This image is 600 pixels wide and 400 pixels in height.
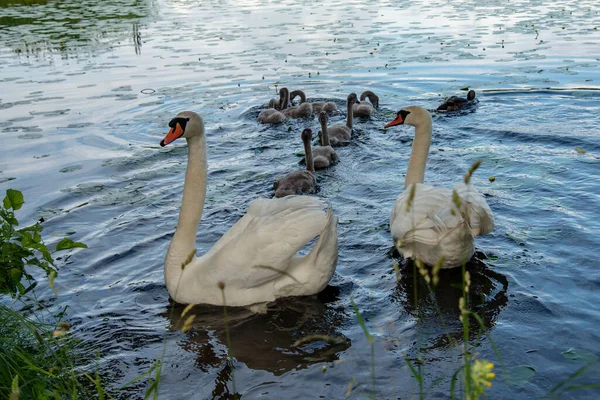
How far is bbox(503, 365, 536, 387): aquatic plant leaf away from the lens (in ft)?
16.4

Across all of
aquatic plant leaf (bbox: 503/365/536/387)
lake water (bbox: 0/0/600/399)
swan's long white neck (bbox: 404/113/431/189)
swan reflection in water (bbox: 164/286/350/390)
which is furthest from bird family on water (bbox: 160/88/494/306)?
swan's long white neck (bbox: 404/113/431/189)

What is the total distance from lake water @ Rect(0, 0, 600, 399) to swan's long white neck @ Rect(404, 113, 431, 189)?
732mm

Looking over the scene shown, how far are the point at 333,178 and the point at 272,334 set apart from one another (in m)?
4.75

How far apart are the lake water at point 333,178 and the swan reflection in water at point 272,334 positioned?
2cm

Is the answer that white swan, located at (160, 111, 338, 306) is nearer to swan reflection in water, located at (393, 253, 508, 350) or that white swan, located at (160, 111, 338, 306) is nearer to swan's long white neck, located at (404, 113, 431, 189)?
swan reflection in water, located at (393, 253, 508, 350)

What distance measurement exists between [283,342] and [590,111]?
8.63 meters

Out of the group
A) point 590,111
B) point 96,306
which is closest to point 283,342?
point 96,306

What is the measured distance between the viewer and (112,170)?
37.0 ft

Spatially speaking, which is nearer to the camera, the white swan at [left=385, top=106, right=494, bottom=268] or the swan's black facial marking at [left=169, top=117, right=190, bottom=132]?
the white swan at [left=385, top=106, right=494, bottom=268]

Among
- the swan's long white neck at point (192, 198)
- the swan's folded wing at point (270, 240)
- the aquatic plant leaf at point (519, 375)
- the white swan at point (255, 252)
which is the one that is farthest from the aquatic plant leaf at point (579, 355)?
the swan's long white neck at point (192, 198)

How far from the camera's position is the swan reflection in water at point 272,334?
18.7 ft

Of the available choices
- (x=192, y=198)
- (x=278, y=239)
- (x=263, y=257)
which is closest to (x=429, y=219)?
(x=278, y=239)

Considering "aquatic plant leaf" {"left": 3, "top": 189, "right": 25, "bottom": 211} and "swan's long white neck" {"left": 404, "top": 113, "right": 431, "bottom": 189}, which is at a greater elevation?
"aquatic plant leaf" {"left": 3, "top": 189, "right": 25, "bottom": 211}

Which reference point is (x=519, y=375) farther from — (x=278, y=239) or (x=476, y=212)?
(x=278, y=239)
